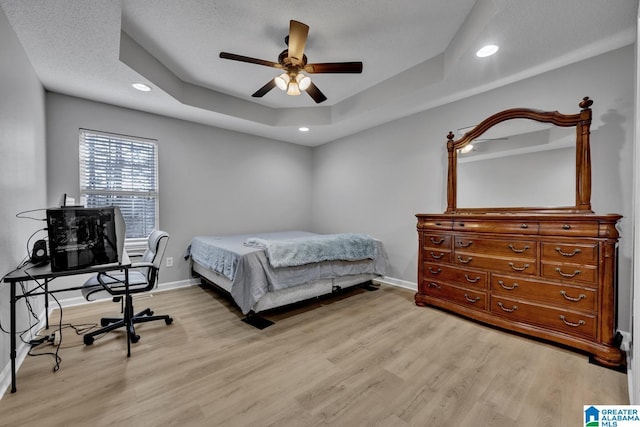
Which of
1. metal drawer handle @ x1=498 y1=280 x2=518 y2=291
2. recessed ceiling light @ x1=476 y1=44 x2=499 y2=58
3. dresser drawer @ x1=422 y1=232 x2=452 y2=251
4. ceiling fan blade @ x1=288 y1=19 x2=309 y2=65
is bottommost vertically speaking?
metal drawer handle @ x1=498 y1=280 x2=518 y2=291

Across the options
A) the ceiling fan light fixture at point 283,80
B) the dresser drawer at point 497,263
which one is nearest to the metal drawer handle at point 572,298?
the dresser drawer at point 497,263

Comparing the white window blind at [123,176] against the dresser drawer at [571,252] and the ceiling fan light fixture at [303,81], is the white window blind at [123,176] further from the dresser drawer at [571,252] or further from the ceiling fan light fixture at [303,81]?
the dresser drawer at [571,252]

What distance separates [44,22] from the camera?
Answer: 183 centimetres

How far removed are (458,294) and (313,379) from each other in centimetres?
Answer: 176

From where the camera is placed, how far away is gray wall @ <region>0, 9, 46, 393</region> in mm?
1732

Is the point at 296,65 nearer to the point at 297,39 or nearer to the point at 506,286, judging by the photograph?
the point at 297,39

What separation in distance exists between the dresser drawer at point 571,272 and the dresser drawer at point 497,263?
0.10 m

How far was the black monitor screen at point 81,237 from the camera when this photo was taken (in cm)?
171

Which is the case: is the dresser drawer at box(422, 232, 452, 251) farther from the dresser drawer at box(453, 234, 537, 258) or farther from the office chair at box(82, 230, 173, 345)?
the office chair at box(82, 230, 173, 345)

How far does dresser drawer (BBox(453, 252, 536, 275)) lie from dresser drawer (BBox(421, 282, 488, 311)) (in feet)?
0.85

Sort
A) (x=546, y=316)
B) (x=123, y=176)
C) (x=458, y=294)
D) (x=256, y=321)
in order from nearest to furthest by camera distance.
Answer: (x=546, y=316) < (x=256, y=321) < (x=458, y=294) < (x=123, y=176)

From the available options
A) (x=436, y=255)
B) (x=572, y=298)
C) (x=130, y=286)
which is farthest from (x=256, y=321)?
(x=572, y=298)

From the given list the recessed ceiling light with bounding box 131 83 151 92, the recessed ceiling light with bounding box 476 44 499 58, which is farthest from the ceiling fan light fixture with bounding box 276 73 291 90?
the recessed ceiling light with bounding box 476 44 499 58

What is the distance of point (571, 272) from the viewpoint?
6.77 ft
